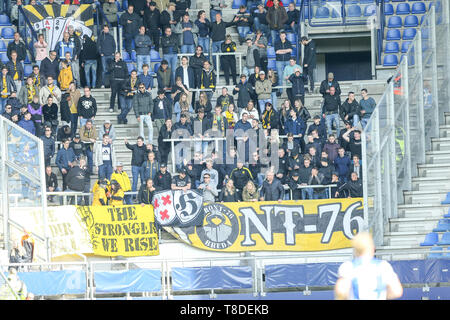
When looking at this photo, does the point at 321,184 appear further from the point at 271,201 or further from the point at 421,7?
the point at 421,7

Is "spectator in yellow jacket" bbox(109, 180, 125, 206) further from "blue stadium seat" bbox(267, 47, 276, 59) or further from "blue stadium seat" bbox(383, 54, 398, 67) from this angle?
"blue stadium seat" bbox(383, 54, 398, 67)

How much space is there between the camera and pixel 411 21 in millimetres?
26625

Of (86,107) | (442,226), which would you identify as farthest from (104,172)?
(442,226)

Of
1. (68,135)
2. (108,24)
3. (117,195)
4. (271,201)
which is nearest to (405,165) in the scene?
(271,201)

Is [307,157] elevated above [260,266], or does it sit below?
above

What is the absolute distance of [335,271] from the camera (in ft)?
56.0

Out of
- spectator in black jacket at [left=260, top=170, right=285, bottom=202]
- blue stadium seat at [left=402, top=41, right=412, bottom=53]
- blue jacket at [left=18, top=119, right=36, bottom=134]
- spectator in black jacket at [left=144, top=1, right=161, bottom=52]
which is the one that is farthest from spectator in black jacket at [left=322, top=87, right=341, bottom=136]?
blue jacket at [left=18, top=119, right=36, bottom=134]

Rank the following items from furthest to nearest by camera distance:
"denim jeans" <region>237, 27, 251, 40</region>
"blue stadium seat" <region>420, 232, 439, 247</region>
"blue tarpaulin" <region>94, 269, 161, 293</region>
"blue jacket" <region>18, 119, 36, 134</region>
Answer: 1. "denim jeans" <region>237, 27, 251, 40</region>
2. "blue jacket" <region>18, 119, 36, 134</region>
3. "blue stadium seat" <region>420, 232, 439, 247</region>
4. "blue tarpaulin" <region>94, 269, 161, 293</region>

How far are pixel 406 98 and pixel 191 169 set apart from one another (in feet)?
15.3

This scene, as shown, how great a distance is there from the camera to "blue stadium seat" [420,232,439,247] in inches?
716

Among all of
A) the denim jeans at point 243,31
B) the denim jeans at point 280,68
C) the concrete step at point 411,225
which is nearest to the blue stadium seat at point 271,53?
the denim jeans at point 243,31

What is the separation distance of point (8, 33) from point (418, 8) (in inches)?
438

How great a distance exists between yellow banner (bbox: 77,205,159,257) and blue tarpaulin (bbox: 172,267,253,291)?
2.60 metres
